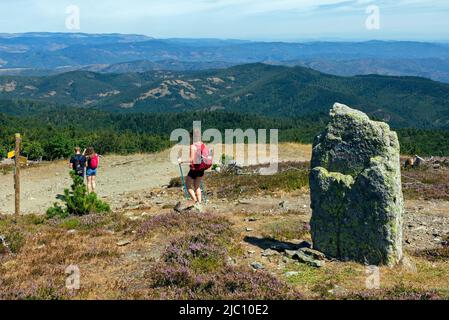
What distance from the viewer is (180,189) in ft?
87.8

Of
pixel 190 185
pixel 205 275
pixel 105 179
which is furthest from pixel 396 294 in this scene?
pixel 105 179

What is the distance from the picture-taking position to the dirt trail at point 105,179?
88.4 feet

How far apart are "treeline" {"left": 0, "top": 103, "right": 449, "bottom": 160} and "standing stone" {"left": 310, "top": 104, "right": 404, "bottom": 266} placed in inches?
1574

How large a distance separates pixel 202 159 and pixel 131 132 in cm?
10032

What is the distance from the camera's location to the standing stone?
35.7 ft

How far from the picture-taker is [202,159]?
1529 cm

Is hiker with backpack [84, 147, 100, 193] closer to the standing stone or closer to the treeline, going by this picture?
the standing stone

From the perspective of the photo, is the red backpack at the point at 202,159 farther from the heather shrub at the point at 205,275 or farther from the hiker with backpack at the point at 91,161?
the hiker with backpack at the point at 91,161

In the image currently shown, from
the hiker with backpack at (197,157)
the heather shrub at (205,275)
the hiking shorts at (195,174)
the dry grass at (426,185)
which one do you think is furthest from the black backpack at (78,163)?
the dry grass at (426,185)

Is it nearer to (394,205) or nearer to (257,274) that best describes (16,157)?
(257,274)

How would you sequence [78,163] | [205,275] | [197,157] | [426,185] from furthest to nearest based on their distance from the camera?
[426,185] < [78,163] < [197,157] < [205,275]

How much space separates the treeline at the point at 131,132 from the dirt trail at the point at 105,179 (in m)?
6.42

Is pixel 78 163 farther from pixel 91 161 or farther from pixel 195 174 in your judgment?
pixel 195 174

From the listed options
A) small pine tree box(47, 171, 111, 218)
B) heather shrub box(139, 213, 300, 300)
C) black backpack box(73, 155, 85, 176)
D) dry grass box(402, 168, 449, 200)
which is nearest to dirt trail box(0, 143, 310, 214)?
black backpack box(73, 155, 85, 176)
